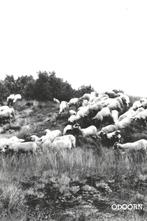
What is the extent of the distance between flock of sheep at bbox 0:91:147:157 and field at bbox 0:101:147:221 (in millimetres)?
645

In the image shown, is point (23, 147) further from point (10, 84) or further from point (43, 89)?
point (10, 84)

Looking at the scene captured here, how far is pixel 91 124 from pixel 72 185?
A: 7898mm

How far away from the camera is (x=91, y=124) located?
16.8m

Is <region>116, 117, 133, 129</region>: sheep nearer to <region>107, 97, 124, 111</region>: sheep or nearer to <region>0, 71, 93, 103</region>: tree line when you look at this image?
<region>107, 97, 124, 111</region>: sheep

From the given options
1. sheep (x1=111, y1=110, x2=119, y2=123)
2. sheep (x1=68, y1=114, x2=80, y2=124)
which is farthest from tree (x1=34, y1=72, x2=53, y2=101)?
sheep (x1=111, y1=110, x2=119, y2=123)

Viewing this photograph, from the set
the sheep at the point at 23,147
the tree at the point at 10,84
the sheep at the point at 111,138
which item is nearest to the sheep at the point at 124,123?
the sheep at the point at 111,138

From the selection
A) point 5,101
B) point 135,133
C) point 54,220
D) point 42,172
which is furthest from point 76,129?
point 5,101

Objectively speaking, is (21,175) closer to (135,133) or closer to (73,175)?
(73,175)

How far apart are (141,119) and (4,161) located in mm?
6754

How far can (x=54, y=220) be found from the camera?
23.3ft

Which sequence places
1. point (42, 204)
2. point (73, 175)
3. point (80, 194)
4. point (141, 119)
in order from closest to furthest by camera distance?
point (42, 204) < point (80, 194) < point (73, 175) < point (141, 119)

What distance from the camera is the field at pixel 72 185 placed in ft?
24.2

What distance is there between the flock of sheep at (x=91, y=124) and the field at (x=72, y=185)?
2.12 ft

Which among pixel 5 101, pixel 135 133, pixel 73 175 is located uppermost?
pixel 5 101
